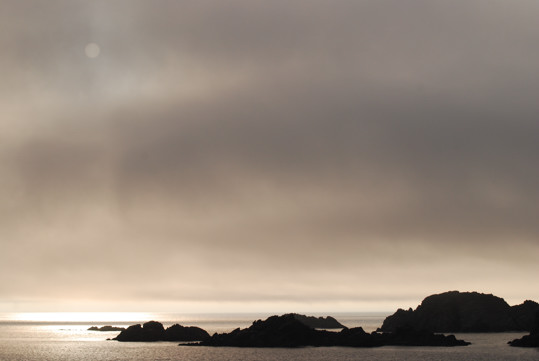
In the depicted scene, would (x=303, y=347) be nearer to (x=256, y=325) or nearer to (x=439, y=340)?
(x=256, y=325)

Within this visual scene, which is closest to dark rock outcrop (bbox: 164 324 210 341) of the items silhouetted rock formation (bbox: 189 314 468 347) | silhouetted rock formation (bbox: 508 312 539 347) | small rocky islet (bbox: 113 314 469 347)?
small rocky islet (bbox: 113 314 469 347)

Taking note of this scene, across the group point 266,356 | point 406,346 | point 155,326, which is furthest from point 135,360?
point 406,346

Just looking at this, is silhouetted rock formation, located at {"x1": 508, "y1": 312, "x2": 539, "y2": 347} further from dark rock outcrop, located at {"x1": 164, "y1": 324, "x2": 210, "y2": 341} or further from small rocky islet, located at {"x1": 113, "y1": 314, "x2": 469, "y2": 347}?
dark rock outcrop, located at {"x1": 164, "y1": 324, "x2": 210, "y2": 341}

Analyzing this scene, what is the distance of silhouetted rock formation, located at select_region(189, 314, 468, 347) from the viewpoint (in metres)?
152

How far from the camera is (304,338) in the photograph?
514 ft

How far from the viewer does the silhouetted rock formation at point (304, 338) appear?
152 meters

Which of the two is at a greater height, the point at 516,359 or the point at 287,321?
the point at 287,321

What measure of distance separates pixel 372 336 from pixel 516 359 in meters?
50.1

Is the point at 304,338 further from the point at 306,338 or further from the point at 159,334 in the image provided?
the point at 159,334

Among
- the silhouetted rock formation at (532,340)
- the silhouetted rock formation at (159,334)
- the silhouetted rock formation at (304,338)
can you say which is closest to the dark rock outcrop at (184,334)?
the silhouetted rock formation at (159,334)

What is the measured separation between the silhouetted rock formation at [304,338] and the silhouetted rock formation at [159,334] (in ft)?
79.6

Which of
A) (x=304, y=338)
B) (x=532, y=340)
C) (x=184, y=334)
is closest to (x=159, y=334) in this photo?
(x=184, y=334)

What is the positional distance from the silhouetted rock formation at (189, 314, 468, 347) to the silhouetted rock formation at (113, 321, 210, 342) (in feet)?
79.6

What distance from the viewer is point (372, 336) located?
511 feet
